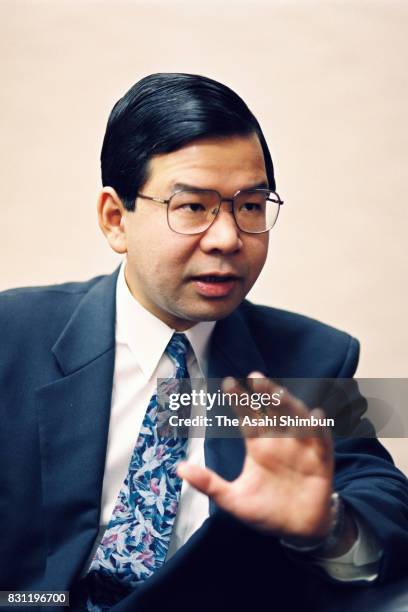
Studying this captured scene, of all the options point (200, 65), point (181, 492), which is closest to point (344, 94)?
point (200, 65)

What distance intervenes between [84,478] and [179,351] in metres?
0.26

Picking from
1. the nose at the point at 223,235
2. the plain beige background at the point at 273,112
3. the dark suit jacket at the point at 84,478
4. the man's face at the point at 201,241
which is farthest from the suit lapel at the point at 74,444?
the plain beige background at the point at 273,112

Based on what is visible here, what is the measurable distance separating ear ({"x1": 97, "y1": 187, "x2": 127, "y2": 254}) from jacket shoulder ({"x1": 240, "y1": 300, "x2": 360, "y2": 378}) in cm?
27

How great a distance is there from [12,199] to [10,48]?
1.09 feet

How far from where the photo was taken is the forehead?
1.20 m

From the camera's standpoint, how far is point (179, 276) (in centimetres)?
125

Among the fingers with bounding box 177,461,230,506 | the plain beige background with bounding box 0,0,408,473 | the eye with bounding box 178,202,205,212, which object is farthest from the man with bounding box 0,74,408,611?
the plain beige background with bounding box 0,0,408,473

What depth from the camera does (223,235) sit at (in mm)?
1192

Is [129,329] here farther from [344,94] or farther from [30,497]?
[344,94]

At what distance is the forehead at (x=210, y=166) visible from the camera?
1199 mm

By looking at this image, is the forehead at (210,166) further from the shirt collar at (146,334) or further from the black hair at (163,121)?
the shirt collar at (146,334)

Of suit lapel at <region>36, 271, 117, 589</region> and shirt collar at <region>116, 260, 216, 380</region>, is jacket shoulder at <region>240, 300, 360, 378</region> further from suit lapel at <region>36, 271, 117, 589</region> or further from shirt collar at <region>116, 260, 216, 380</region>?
suit lapel at <region>36, 271, 117, 589</region>

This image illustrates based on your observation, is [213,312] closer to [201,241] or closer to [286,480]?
[201,241]

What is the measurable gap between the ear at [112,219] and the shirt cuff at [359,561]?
599mm
